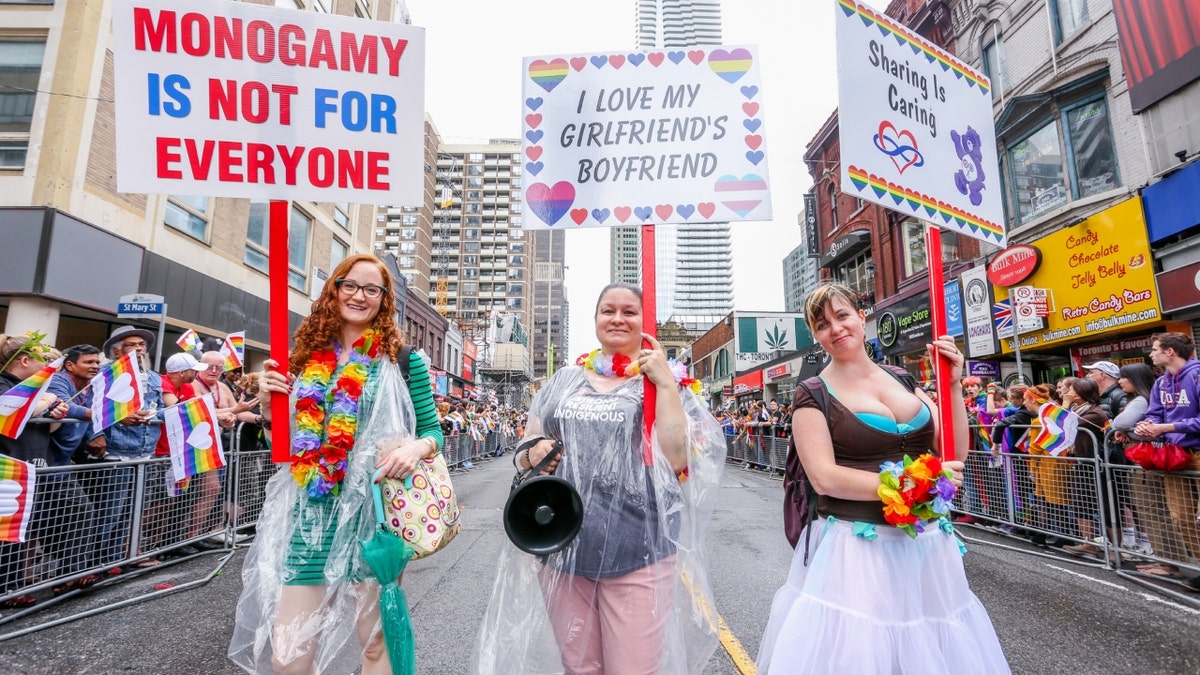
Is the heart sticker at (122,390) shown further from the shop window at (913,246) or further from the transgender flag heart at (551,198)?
the shop window at (913,246)

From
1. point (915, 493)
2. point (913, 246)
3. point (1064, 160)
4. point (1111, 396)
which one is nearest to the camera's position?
point (915, 493)

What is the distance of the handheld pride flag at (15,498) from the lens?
3.99 metres

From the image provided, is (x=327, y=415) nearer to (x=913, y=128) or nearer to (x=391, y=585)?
(x=391, y=585)

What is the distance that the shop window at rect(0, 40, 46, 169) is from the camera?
1107 centimetres

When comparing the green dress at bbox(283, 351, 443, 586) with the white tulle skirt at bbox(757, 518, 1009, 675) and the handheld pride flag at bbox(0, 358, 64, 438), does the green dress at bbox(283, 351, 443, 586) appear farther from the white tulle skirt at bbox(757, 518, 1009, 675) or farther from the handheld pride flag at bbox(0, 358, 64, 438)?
the handheld pride flag at bbox(0, 358, 64, 438)

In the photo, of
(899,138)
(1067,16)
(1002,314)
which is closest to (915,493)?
(899,138)

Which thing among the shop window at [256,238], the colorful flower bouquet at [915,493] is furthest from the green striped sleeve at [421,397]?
the shop window at [256,238]

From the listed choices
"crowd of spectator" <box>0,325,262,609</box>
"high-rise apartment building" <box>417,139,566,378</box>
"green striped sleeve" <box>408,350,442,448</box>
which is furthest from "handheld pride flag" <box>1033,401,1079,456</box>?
"high-rise apartment building" <box>417,139,566,378</box>

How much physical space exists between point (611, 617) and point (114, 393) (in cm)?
505

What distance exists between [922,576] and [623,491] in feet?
3.62

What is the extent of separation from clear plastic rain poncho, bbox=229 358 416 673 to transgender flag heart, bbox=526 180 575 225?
46.2 inches

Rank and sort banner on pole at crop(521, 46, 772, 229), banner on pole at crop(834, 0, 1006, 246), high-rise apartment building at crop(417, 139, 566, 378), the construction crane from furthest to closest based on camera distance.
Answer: high-rise apartment building at crop(417, 139, 566, 378), the construction crane, banner on pole at crop(834, 0, 1006, 246), banner on pole at crop(521, 46, 772, 229)

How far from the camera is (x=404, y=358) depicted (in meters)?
2.59

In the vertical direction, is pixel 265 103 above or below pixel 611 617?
above
